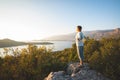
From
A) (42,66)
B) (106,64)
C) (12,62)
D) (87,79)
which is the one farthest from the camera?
(12,62)

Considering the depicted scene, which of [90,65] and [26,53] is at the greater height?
[26,53]

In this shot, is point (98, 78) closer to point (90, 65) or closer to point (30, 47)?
point (90, 65)

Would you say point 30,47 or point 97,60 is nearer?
point 97,60

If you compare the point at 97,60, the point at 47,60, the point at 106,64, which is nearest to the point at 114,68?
the point at 106,64

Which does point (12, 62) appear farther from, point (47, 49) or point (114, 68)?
point (114, 68)

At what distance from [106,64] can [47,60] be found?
338 cm

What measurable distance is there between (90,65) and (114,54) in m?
→ 1.33

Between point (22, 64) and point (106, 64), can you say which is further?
point (22, 64)

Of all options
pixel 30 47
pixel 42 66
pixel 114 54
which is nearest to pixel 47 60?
pixel 42 66

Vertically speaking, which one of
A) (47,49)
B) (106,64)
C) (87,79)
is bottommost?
(87,79)

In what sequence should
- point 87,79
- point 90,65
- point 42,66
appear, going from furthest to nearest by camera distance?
point 42,66, point 90,65, point 87,79

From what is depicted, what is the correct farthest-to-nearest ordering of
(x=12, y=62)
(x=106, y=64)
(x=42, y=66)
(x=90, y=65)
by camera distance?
(x=12, y=62) < (x=42, y=66) < (x=90, y=65) < (x=106, y=64)

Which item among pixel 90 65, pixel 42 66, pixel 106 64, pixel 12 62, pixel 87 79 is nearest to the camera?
pixel 87 79

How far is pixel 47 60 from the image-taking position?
960 cm
